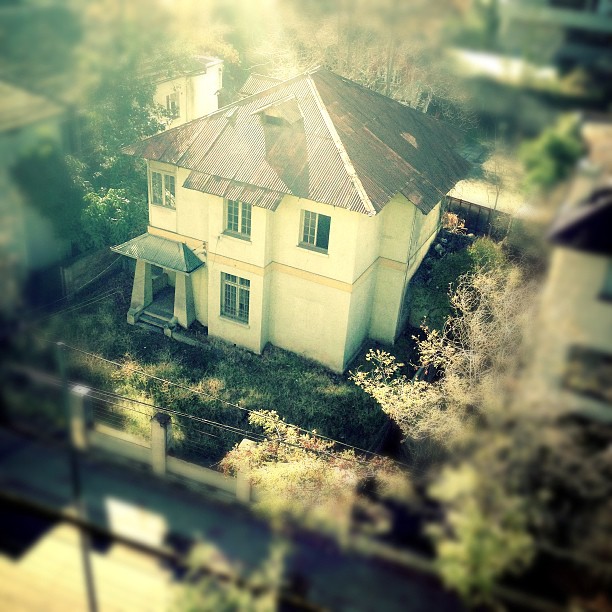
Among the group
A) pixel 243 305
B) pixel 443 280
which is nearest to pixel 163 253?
pixel 243 305

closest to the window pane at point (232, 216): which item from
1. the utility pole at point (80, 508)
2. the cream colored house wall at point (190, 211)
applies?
the cream colored house wall at point (190, 211)

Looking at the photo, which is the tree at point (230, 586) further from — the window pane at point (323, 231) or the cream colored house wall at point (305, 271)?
the window pane at point (323, 231)

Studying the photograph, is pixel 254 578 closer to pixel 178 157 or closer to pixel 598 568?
pixel 598 568

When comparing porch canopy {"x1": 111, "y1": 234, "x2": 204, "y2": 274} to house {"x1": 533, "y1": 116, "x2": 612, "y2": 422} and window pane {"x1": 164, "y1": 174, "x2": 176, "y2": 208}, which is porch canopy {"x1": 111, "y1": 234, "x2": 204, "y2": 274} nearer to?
window pane {"x1": 164, "y1": 174, "x2": 176, "y2": 208}

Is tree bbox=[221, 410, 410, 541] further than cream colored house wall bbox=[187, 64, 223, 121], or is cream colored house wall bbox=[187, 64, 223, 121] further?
cream colored house wall bbox=[187, 64, 223, 121]

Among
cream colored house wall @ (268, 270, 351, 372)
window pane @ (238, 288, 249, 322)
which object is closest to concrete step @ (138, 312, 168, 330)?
window pane @ (238, 288, 249, 322)

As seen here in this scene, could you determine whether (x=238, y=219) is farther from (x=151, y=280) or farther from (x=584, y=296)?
(x=584, y=296)
